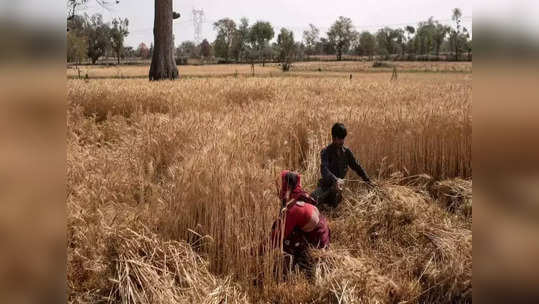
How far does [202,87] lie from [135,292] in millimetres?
9159

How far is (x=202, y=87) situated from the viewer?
456 inches

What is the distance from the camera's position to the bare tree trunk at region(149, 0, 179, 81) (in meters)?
18.8

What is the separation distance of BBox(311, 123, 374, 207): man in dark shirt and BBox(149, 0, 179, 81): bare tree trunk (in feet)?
49.8

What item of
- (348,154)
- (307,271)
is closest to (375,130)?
(348,154)

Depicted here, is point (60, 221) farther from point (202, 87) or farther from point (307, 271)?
point (202, 87)

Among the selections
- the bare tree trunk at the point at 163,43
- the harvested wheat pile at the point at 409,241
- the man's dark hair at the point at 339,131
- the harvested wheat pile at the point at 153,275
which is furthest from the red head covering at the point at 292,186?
the bare tree trunk at the point at 163,43

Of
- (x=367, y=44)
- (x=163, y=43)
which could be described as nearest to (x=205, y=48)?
(x=367, y=44)

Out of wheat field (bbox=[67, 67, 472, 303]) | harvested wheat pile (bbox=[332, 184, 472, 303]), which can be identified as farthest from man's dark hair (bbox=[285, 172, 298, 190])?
harvested wheat pile (bbox=[332, 184, 472, 303])

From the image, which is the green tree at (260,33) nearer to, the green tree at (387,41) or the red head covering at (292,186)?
the green tree at (387,41)

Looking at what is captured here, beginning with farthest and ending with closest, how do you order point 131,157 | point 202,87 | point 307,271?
point 202,87
point 131,157
point 307,271

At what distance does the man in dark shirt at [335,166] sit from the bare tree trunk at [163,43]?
15.2 m

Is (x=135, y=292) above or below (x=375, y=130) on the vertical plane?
below

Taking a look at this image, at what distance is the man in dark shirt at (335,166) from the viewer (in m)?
4.66

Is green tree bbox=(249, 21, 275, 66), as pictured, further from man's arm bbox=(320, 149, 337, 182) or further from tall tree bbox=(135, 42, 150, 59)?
man's arm bbox=(320, 149, 337, 182)
